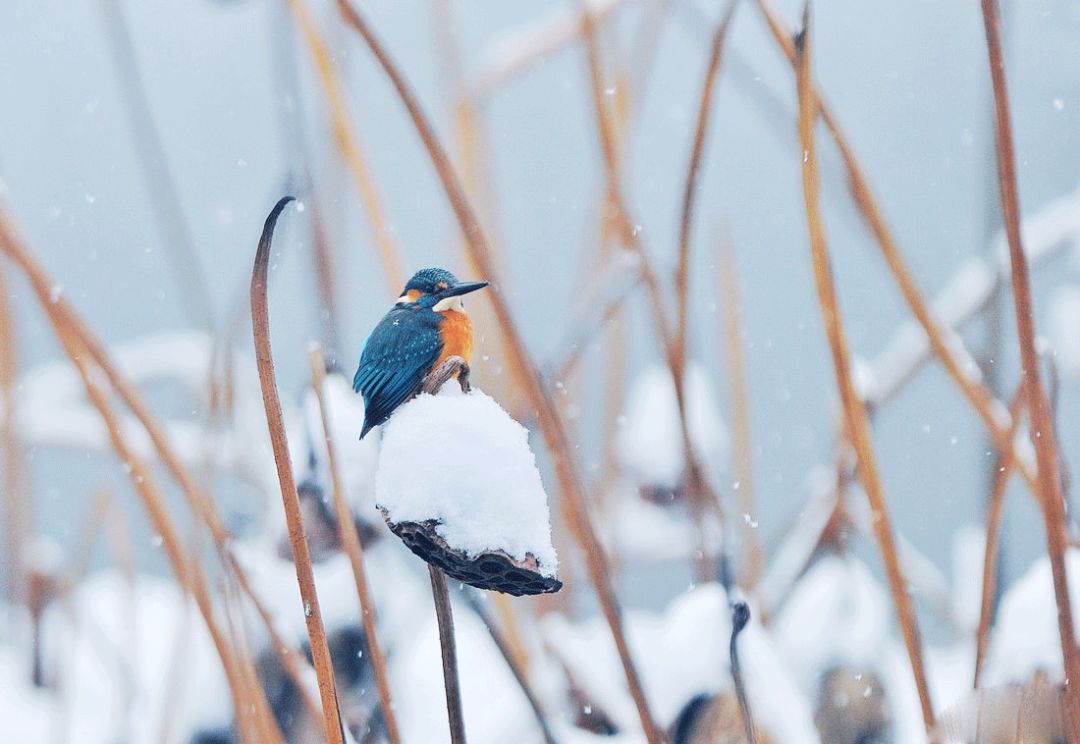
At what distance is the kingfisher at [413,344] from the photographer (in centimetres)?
24

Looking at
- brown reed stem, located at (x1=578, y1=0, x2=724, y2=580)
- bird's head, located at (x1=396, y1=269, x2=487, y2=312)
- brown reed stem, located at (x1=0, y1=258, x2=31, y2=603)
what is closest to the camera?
bird's head, located at (x1=396, y1=269, x2=487, y2=312)

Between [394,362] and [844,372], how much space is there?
18 cm

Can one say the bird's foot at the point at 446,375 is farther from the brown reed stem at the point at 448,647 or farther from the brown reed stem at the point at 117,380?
the brown reed stem at the point at 117,380

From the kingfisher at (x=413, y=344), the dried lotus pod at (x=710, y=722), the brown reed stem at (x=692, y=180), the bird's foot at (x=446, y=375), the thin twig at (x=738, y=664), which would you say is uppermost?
the brown reed stem at (x=692, y=180)

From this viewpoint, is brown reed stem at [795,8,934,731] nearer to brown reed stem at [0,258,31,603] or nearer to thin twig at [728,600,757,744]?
thin twig at [728,600,757,744]

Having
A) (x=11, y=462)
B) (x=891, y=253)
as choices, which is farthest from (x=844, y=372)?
(x=11, y=462)

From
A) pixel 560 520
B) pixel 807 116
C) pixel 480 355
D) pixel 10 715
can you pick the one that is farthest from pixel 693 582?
pixel 10 715

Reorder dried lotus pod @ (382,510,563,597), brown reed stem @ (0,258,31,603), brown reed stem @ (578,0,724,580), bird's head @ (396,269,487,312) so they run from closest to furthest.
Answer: dried lotus pod @ (382,510,563,597) < bird's head @ (396,269,487,312) < brown reed stem @ (578,0,724,580) < brown reed stem @ (0,258,31,603)

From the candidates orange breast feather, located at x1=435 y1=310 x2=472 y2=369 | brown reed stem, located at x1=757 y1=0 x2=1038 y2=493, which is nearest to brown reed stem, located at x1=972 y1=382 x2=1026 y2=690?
brown reed stem, located at x1=757 y1=0 x2=1038 y2=493

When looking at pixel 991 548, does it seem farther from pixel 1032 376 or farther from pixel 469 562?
pixel 469 562

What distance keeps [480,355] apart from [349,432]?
0.18 m

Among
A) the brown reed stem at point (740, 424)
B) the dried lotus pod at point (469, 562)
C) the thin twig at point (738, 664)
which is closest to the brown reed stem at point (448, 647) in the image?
the dried lotus pod at point (469, 562)

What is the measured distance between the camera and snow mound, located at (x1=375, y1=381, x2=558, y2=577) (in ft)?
0.61

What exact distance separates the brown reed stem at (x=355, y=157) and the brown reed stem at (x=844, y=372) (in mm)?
187
